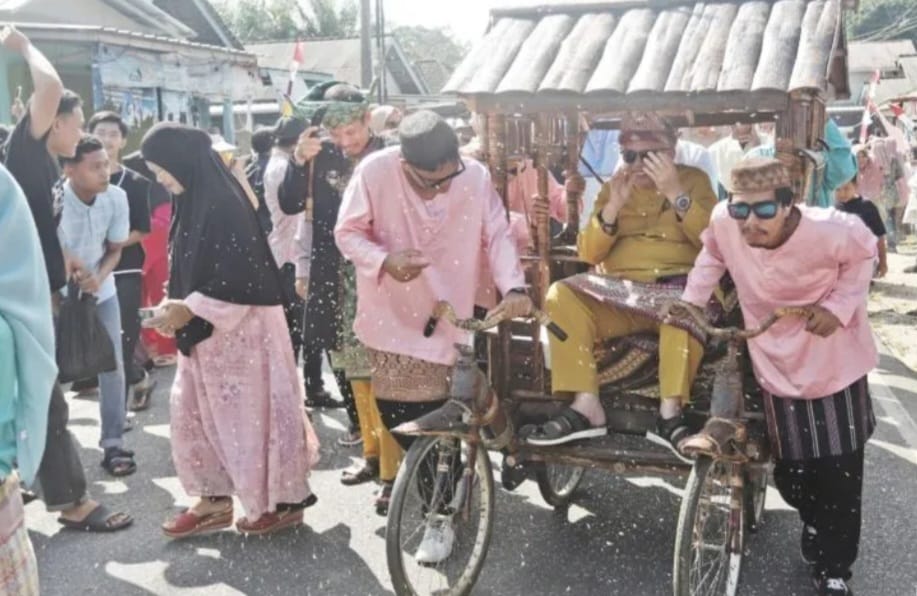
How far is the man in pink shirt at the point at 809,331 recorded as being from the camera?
358 centimetres

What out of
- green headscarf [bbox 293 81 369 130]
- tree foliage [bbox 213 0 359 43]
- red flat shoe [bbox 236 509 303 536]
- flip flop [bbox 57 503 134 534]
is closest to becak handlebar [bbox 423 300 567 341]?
red flat shoe [bbox 236 509 303 536]

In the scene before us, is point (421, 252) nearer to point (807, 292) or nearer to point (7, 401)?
point (807, 292)

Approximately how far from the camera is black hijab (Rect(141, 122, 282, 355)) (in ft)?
14.3

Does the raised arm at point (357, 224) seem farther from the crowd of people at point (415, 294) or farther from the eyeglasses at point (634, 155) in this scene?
the eyeglasses at point (634, 155)

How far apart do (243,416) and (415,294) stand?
106 centimetres

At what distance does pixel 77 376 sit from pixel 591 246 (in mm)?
2898

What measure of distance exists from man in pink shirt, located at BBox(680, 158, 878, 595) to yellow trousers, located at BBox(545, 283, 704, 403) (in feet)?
0.74

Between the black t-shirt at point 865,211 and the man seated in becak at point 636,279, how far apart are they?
13.8 ft

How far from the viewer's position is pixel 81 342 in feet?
17.3

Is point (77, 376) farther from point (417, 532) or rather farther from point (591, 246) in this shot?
point (591, 246)

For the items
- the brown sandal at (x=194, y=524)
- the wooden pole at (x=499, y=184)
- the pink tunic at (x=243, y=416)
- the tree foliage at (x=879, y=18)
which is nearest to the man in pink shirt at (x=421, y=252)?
the wooden pole at (x=499, y=184)

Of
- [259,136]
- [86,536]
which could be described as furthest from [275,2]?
[86,536]

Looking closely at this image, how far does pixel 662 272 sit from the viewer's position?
173 inches

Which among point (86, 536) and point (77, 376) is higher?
point (77, 376)
